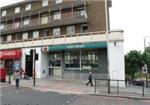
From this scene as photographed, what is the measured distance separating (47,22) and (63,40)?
30.9 feet

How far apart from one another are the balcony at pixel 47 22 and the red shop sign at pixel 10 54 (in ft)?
21.9

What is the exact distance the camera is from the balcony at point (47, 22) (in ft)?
125

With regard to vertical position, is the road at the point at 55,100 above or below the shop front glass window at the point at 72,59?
below

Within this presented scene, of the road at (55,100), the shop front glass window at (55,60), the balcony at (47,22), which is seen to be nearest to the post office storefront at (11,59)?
the shop front glass window at (55,60)

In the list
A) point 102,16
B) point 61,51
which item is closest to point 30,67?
point 61,51

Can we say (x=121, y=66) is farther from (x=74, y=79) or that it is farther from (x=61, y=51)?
(x=61, y=51)

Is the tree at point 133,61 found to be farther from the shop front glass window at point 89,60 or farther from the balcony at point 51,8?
the shop front glass window at point 89,60

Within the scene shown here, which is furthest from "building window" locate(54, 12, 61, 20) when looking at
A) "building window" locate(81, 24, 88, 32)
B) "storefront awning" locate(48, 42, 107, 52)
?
"storefront awning" locate(48, 42, 107, 52)

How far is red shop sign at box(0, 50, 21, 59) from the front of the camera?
121 ft

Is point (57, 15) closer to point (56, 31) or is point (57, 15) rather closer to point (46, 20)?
point (46, 20)

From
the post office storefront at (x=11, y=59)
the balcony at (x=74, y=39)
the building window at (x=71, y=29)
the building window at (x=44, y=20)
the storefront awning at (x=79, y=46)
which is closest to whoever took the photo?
the balcony at (x=74, y=39)

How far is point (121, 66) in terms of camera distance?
28.6 meters

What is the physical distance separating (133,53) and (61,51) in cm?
1905

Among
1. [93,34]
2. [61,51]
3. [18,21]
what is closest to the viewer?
[93,34]
